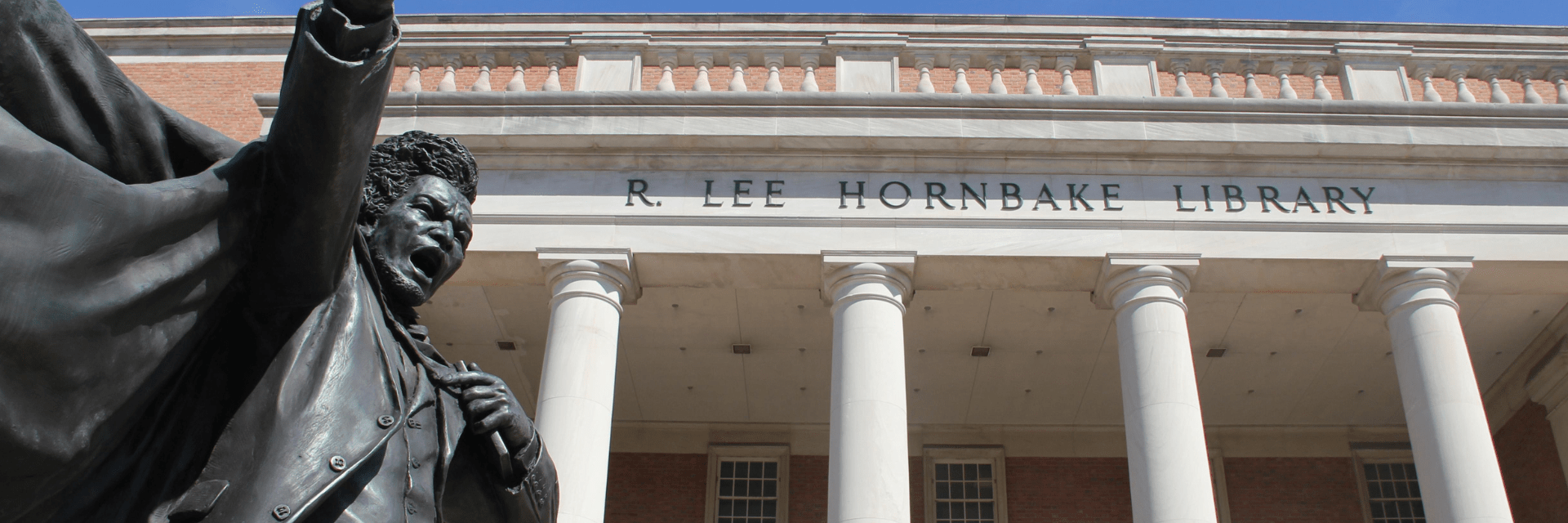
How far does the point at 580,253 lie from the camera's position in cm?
1602

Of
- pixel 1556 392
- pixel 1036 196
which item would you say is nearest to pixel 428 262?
pixel 1036 196

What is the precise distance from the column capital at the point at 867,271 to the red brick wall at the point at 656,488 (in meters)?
8.13

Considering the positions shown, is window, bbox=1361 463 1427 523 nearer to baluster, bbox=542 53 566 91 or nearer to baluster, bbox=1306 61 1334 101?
baluster, bbox=1306 61 1334 101

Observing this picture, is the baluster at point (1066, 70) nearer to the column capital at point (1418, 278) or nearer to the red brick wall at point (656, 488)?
the column capital at point (1418, 278)

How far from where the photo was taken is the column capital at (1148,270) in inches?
619

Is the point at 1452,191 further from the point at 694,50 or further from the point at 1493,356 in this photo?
the point at 694,50

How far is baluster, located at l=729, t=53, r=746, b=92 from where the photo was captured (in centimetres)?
1736

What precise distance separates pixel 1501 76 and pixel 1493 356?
193 inches

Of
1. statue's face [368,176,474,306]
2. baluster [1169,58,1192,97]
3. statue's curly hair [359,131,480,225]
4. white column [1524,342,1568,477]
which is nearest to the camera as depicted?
statue's face [368,176,474,306]

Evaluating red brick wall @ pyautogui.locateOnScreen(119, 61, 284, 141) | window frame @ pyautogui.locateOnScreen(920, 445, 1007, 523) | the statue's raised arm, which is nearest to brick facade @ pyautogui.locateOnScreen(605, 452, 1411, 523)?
window frame @ pyautogui.locateOnScreen(920, 445, 1007, 523)

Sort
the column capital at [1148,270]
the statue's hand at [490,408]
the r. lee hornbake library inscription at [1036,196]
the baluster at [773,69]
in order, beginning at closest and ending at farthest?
the statue's hand at [490,408] < the column capital at [1148,270] < the r. lee hornbake library inscription at [1036,196] < the baluster at [773,69]

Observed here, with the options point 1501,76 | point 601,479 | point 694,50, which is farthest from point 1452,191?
point 601,479

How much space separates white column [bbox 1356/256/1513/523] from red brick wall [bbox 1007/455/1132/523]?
7557 mm

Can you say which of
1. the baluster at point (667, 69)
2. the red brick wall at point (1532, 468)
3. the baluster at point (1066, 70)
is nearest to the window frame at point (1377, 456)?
the red brick wall at point (1532, 468)
